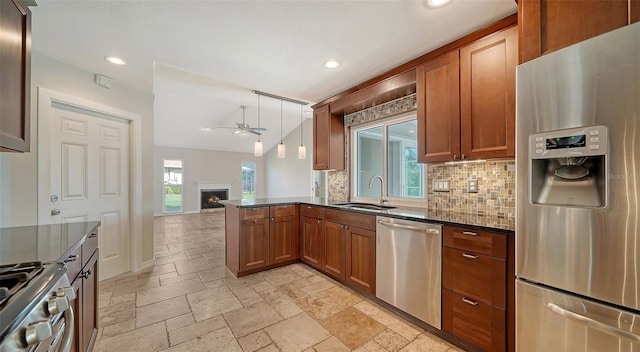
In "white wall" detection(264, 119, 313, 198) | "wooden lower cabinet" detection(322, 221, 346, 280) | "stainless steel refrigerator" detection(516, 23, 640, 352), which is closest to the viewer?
"stainless steel refrigerator" detection(516, 23, 640, 352)

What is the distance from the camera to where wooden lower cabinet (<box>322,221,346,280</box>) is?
2.81 metres

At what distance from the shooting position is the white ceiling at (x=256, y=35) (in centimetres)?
179

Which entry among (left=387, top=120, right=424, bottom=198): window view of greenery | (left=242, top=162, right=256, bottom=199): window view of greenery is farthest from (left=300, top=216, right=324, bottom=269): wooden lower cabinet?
(left=242, top=162, right=256, bottom=199): window view of greenery

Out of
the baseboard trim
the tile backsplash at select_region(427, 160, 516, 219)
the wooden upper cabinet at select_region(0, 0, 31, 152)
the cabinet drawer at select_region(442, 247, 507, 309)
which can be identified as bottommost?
the baseboard trim

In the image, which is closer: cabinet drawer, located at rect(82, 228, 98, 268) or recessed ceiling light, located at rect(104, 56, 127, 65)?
cabinet drawer, located at rect(82, 228, 98, 268)

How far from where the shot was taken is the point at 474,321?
1.72 meters

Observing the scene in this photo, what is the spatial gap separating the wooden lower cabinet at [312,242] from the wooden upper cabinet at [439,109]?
1.54m

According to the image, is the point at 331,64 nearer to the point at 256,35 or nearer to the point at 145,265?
the point at 256,35

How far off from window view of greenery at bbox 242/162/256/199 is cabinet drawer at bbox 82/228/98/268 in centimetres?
830

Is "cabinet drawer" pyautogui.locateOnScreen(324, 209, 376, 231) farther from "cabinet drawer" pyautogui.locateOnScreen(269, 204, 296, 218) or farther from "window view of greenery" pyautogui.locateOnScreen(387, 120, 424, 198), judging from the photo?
"window view of greenery" pyautogui.locateOnScreen(387, 120, 424, 198)

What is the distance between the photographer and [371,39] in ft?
7.19

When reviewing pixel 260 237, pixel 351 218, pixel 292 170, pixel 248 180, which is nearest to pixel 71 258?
pixel 260 237

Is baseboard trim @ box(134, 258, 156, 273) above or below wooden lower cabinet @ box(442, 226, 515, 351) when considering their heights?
below

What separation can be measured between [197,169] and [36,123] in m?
6.67
